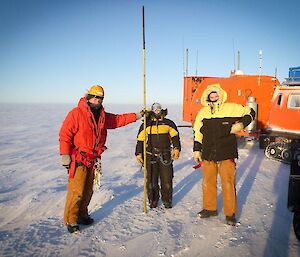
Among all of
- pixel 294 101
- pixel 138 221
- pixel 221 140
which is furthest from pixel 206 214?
pixel 294 101

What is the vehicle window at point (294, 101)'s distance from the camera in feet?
29.7

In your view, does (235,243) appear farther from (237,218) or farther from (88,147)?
(88,147)

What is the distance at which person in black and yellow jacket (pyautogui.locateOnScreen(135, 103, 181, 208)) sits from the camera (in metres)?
4.94

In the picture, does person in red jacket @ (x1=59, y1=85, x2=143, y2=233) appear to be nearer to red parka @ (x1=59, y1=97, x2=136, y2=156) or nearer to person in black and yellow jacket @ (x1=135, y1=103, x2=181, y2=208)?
red parka @ (x1=59, y1=97, x2=136, y2=156)

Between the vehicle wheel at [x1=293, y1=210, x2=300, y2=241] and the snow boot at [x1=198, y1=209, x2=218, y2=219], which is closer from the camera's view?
the vehicle wheel at [x1=293, y1=210, x2=300, y2=241]

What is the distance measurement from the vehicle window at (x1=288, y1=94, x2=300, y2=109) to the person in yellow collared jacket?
5.85m

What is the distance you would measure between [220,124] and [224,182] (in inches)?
36.9

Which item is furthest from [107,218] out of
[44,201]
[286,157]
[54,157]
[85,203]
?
[286,157]

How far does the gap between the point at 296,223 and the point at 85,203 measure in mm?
3153

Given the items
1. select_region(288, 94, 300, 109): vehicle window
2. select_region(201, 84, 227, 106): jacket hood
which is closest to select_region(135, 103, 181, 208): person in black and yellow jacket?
select_region(201, 84, 227, 106): jacket hood

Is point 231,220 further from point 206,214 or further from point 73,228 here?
point 73,228

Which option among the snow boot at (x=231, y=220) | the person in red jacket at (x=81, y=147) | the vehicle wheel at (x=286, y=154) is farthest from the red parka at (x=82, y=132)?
the vehicle wheel at (x=286, y=154)

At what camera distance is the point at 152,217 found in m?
4.55

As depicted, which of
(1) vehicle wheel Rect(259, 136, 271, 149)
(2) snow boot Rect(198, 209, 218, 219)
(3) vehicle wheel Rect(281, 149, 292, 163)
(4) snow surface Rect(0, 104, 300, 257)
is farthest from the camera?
(1) vehicle wheel Rect(259, 136, 271, 149)
